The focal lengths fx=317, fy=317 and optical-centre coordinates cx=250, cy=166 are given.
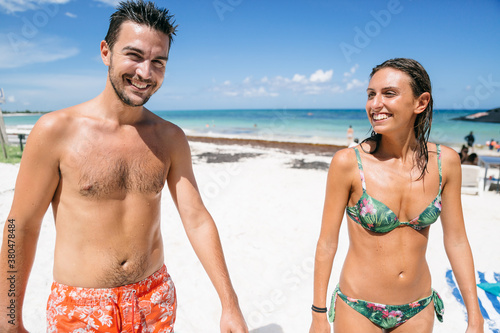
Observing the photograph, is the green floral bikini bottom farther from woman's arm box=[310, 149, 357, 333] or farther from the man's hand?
the man's hand

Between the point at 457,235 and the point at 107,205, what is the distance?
7.42 ft

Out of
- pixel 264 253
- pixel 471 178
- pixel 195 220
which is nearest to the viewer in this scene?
pixel 195 220

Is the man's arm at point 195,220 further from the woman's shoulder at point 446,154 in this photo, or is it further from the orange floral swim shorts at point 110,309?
the woman's shoulder at point 446,154

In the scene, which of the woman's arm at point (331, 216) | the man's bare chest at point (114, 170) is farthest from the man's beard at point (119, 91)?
the woman's arm at point (331, 216)

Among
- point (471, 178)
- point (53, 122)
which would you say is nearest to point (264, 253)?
point (53, 122)

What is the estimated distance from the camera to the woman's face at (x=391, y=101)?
199 centimetres

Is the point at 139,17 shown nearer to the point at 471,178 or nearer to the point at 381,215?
the point at 381,215

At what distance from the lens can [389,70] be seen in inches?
80.1

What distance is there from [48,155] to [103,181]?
303 mm

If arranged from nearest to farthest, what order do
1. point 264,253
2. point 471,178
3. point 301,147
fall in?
point 264,253 < point 471,178 < point 301,147

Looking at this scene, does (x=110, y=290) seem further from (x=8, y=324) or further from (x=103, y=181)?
(x=103, y=181)

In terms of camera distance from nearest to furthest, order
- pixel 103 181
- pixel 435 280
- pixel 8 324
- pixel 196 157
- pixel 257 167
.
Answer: pixel 8 324, pixel 103 181, pixel 435 280, pixel 257 167, pixel 196 157

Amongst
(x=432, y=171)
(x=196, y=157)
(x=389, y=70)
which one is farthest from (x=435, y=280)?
(x=196, y=157)

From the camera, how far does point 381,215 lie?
200cm
